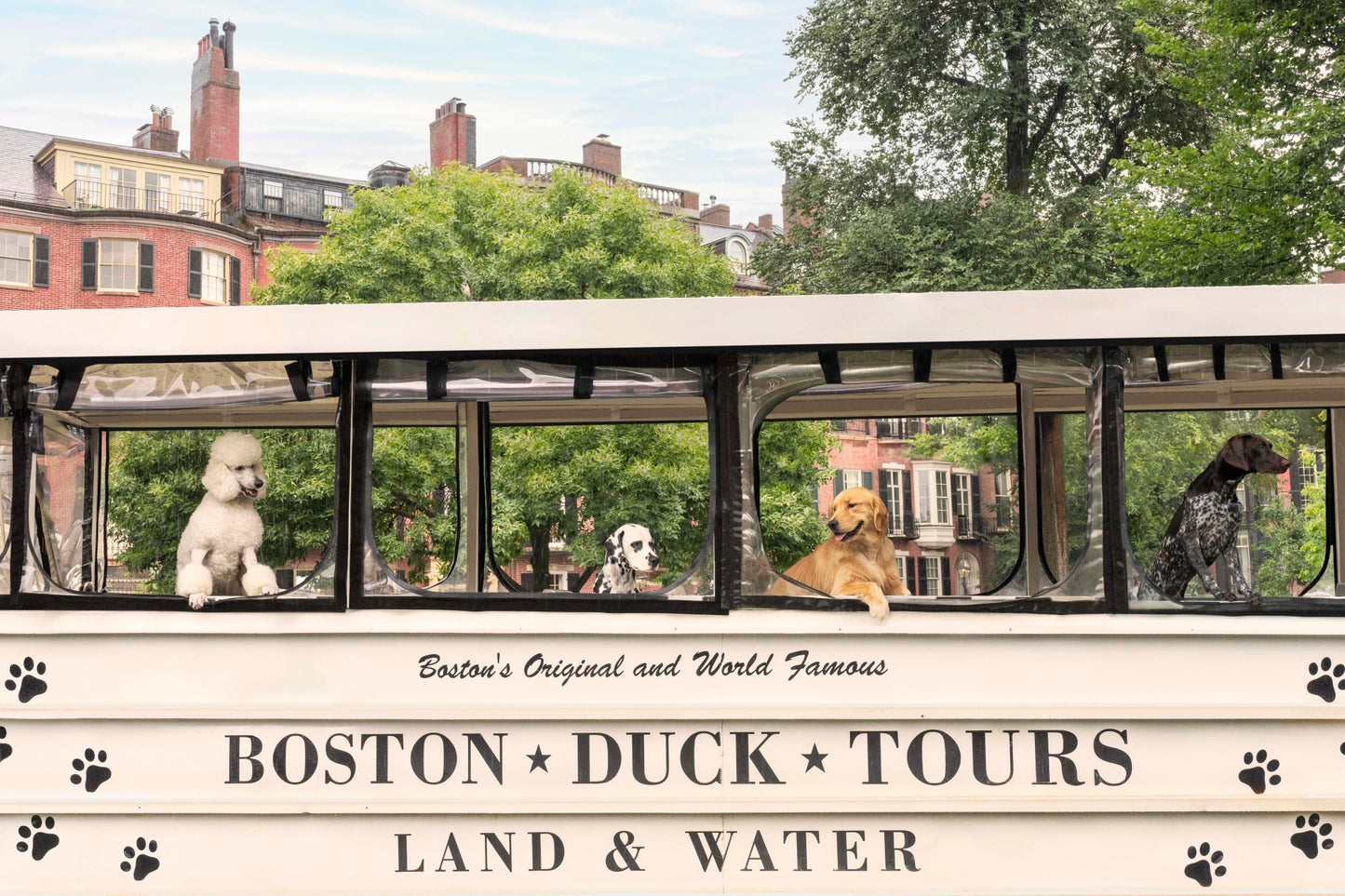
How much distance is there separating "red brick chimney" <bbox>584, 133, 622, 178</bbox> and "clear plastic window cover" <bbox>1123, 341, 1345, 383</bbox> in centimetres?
3765

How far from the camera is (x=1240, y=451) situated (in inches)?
167

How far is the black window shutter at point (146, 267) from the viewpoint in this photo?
29938 millimetres

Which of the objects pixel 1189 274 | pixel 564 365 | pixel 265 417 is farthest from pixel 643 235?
pixel 564 365

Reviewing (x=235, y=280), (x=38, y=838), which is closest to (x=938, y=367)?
(x=38, y=838)

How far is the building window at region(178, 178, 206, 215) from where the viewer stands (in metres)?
32.9

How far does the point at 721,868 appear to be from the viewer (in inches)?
153

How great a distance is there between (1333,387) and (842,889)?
3.20 metres

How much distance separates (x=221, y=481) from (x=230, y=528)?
0.17 meters

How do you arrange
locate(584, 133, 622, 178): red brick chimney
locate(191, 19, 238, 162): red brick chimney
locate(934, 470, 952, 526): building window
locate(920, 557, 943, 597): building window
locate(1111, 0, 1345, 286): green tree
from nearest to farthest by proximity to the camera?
locate(920, 557, 943, 597): building window < locate(934, 470, 952, 526): building window < locate(1111, 0, 1345, 286): green tree < locate(191, 19, 238, 162): red brick chimney < locate(584, 133, 622, 178): red brick chimney

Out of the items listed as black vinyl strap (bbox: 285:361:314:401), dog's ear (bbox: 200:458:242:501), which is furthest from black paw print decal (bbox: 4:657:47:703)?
black vinyl strap (bbox: 285:361:314:401)

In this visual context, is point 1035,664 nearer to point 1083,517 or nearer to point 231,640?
point 1083,517

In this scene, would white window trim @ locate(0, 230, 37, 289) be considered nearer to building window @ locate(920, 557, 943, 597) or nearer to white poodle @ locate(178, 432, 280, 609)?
white poodle @ locate(178, 432, 280, 609)

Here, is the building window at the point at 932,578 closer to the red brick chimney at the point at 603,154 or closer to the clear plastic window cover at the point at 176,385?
the clear plastic window cover at the point at 176,385

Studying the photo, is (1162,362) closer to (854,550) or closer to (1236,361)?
(1236,361)
